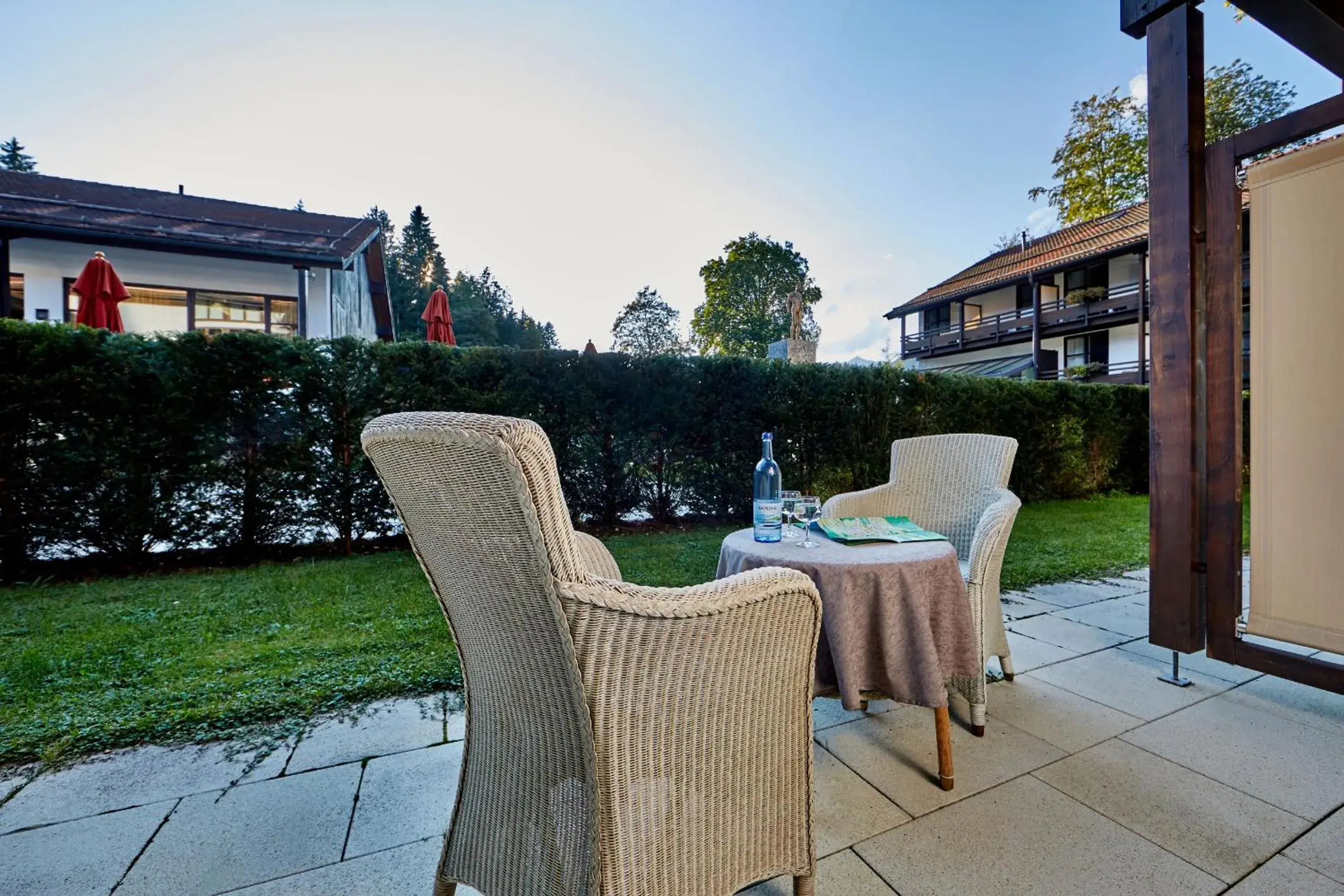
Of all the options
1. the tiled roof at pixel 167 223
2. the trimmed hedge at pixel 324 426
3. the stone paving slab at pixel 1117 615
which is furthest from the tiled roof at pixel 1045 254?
the tiled roof at pixel 167 223

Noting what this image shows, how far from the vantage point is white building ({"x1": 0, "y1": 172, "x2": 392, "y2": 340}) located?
25.8 feet

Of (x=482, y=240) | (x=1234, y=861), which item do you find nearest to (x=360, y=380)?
(x=1234, y=861)

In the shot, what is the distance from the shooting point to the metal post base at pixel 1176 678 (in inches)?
89.6

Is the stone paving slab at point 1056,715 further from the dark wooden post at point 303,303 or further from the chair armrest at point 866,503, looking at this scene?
the dark wooden post at point 303,303

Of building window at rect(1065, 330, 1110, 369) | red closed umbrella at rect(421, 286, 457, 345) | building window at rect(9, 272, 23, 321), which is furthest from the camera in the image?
building window at rect(1065, 330, 1110, 369)

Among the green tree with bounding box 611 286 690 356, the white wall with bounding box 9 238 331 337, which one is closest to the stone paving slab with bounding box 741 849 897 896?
the white wall with bounding box 9 238 331 337

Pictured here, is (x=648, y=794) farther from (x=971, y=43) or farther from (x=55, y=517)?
(x=971, y=43)

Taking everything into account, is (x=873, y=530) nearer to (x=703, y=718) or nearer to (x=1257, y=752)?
(x=703, y=718)

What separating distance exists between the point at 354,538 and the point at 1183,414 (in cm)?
517

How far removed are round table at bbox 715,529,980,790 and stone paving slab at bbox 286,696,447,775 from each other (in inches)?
49.8

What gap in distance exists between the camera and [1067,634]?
2818 mm

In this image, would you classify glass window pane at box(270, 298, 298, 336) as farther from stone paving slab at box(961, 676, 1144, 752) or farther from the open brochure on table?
stone paving slab at box(961, 676, 1144, 752)

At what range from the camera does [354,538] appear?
177 inches

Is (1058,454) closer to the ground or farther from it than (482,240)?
closer to the ground
